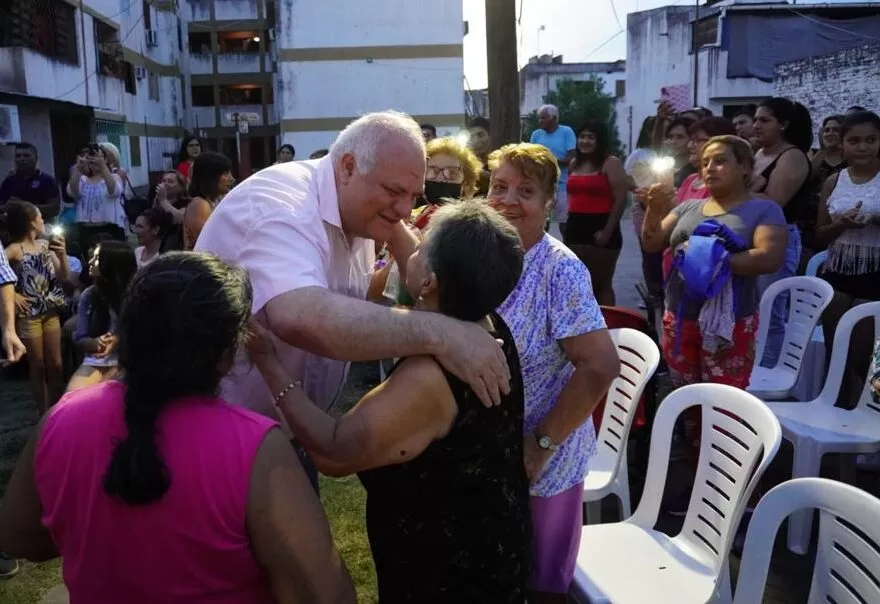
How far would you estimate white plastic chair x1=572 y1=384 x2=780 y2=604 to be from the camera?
7.72 feet

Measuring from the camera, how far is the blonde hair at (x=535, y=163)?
100 inches

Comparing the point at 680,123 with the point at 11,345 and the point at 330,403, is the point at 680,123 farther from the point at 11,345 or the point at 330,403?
the point at 11,345

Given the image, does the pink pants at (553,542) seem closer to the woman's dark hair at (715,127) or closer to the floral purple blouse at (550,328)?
the floral purple blouse at (550,328)

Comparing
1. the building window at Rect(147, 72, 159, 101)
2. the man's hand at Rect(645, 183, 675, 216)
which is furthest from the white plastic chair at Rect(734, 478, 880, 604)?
the building window at Rect(147, 72, 159, 101)

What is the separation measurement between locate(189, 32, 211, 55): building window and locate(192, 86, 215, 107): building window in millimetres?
2250

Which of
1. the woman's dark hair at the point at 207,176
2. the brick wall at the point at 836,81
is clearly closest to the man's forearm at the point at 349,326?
the woman's dark hair at the point at 207,176

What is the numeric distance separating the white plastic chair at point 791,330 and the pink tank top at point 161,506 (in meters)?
3.35

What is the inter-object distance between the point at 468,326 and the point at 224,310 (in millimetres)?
546

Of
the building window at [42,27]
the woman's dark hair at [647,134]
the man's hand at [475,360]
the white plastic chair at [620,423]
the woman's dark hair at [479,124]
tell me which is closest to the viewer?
the man's hand at [475,360]

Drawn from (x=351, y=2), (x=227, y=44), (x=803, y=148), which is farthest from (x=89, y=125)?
(x=227, y=44)

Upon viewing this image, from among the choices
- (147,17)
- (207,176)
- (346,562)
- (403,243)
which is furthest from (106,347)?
(147,17)

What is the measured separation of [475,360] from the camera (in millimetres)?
1662

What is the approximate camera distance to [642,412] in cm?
419

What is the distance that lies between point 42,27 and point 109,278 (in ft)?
59.0
